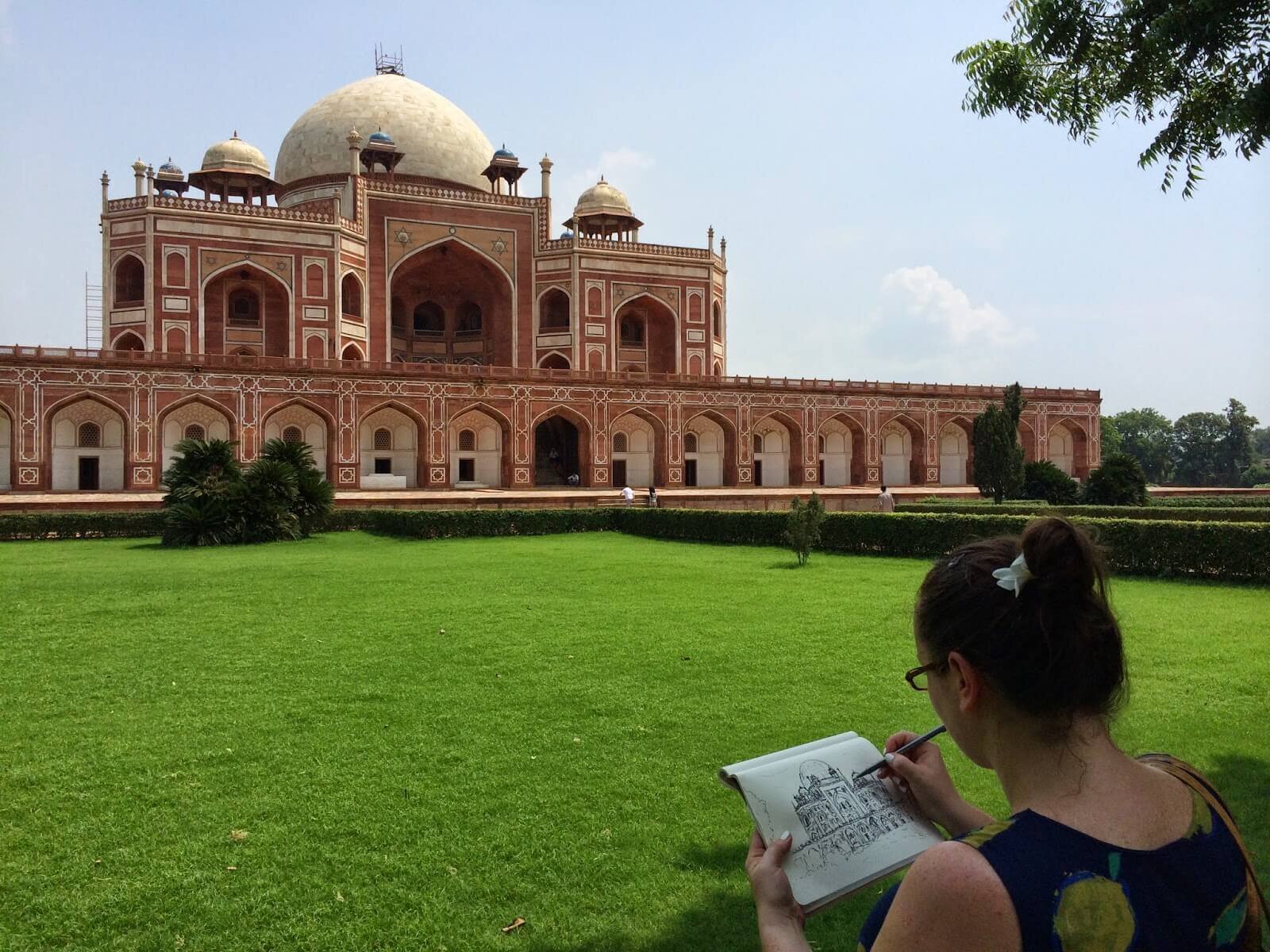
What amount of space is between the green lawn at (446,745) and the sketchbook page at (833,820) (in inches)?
49.6

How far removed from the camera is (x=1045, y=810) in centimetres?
114

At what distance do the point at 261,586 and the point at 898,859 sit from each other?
27.2 ft

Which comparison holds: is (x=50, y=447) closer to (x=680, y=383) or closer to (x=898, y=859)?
(x=680, y=383)

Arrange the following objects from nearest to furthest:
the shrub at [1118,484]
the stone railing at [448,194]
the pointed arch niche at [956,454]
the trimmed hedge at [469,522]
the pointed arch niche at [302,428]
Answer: the trimmed hedge at [469,522], the shrub at [1118,484], the pointed arch niche at [302,428], the stone railing at [448,194], the pointed arch niche at [956,454]

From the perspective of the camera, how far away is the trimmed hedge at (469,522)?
1571 cm

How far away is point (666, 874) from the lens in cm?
285

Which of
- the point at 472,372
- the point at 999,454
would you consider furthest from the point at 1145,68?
the point at 472,372

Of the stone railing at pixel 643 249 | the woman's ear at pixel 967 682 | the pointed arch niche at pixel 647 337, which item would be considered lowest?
the woman's ear at pixel 967 682

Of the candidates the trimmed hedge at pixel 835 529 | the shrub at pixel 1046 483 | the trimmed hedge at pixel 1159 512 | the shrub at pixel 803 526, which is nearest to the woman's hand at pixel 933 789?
the trimmed hedge at pixel 835 529

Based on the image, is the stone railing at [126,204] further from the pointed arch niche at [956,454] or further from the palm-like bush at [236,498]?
the pointed arch niche at [956,454]

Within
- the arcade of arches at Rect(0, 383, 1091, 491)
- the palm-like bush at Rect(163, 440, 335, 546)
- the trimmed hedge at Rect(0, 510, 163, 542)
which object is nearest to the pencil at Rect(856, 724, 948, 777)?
the palm-like bush at Rect(163, 440, 335, 546)

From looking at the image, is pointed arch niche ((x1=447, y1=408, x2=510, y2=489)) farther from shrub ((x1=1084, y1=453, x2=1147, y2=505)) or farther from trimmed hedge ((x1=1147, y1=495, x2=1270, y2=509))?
trimmed hedge ((x1=1147, y1=495, x2=1270, y2=509))

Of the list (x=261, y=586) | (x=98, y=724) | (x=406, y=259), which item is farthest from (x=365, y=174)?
(x=98, y=724)

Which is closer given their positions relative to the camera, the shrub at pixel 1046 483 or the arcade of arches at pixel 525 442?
the shrub at pixel 1046 483
